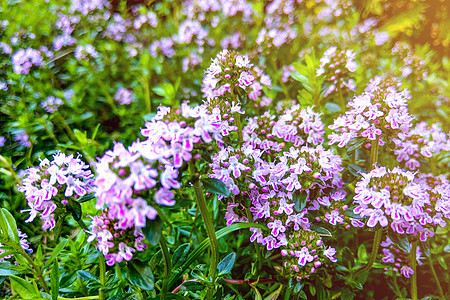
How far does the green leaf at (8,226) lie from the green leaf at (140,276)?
2.06 feet

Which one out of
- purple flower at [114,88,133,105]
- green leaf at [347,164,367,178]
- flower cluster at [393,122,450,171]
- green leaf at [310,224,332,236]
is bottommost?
green leaf at [310,224,332,236]

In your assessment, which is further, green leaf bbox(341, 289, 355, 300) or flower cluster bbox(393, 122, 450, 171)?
flower cluster bbox(393, 122, 450, 171)

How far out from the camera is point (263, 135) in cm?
184

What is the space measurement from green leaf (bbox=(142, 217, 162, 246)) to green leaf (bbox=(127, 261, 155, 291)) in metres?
0.25

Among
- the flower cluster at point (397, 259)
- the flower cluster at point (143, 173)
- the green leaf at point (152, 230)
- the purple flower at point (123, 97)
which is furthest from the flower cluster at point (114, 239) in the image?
the purple flower at point (123, 97)

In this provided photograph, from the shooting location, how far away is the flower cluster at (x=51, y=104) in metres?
2.85

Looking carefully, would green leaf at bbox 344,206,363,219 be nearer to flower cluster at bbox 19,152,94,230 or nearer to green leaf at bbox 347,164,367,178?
green leaf at bbox 347,164,367,178

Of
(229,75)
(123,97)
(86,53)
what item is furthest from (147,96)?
(229,75)

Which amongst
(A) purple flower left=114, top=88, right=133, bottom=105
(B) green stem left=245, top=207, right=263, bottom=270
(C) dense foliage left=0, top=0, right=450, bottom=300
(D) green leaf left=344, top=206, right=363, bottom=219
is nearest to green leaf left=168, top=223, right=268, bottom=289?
(C) dense foliage left=0, top=0, right=450, bottom=300

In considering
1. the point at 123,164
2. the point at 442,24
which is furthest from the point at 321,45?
the point at 123,164

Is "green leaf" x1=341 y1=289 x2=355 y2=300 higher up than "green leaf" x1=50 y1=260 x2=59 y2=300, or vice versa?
"green leaf" x1=50 y1=260 x2=59 y2=300

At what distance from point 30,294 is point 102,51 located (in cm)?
290

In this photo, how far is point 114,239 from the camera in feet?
3.98

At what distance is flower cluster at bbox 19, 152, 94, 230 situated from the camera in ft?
4.29
